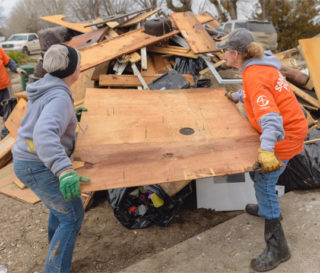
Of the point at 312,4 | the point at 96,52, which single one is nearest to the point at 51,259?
the point at 96,52

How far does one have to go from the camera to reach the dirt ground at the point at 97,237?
258 cm

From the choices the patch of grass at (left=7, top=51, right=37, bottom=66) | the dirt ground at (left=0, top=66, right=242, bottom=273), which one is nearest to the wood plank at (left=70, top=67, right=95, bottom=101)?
the dirt ground at (left=0, top=66, right=242, bottom=273)

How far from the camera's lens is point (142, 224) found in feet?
9.68

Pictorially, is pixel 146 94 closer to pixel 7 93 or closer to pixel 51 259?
pixel 51 259

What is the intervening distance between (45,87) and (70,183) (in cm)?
65

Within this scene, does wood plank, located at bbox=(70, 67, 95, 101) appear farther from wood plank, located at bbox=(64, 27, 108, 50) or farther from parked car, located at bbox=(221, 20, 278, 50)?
parked car, located at bbox=(221, 20, 278, 50)

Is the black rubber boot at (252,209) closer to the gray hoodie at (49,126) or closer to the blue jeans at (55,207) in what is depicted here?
the blue jeans at (55,207)

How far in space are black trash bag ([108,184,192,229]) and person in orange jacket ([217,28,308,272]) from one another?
3.21 ft

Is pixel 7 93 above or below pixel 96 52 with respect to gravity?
below

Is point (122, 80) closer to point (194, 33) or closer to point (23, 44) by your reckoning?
point (194, 33)

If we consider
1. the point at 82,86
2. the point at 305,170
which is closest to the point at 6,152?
the point at 82,86

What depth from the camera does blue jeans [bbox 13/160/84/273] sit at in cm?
194

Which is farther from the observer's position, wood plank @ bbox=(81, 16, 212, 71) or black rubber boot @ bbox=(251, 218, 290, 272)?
wood plank @ bbox=(81, 16, 212, 71)

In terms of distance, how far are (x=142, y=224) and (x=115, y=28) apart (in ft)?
15.4
